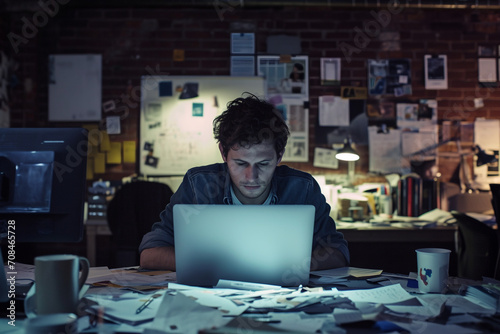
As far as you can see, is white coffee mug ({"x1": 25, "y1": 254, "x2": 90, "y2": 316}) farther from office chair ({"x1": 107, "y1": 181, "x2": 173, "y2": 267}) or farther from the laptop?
office chair ({"x1": 107, "y1": 181, "x2": 173, "y2": 267})

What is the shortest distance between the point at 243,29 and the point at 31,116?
1.81 meters

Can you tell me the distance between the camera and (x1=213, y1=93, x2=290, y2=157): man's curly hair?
5.69ft

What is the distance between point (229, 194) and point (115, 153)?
2207 millimetres

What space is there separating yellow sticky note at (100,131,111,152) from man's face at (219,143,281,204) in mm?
2289

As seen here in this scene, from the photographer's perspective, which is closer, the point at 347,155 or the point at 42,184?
the point at 42,184

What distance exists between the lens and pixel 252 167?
1698 mm

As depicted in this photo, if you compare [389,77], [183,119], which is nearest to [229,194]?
[183,119]

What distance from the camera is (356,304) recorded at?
1.14 meters

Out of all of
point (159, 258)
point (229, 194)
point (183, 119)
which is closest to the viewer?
point (159, 258)

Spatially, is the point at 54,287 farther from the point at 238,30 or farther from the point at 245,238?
the point at 238,30

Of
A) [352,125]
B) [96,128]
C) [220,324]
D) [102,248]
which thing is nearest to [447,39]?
[352,125]

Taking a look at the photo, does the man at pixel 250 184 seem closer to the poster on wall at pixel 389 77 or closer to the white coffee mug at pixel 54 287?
the white coffee mug at pixel 54 287

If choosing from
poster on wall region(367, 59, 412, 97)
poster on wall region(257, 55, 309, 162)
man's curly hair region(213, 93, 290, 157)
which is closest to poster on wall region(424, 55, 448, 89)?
poster on wall region(367, 59, 412, 97)

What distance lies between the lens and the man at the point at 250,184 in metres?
1.63
